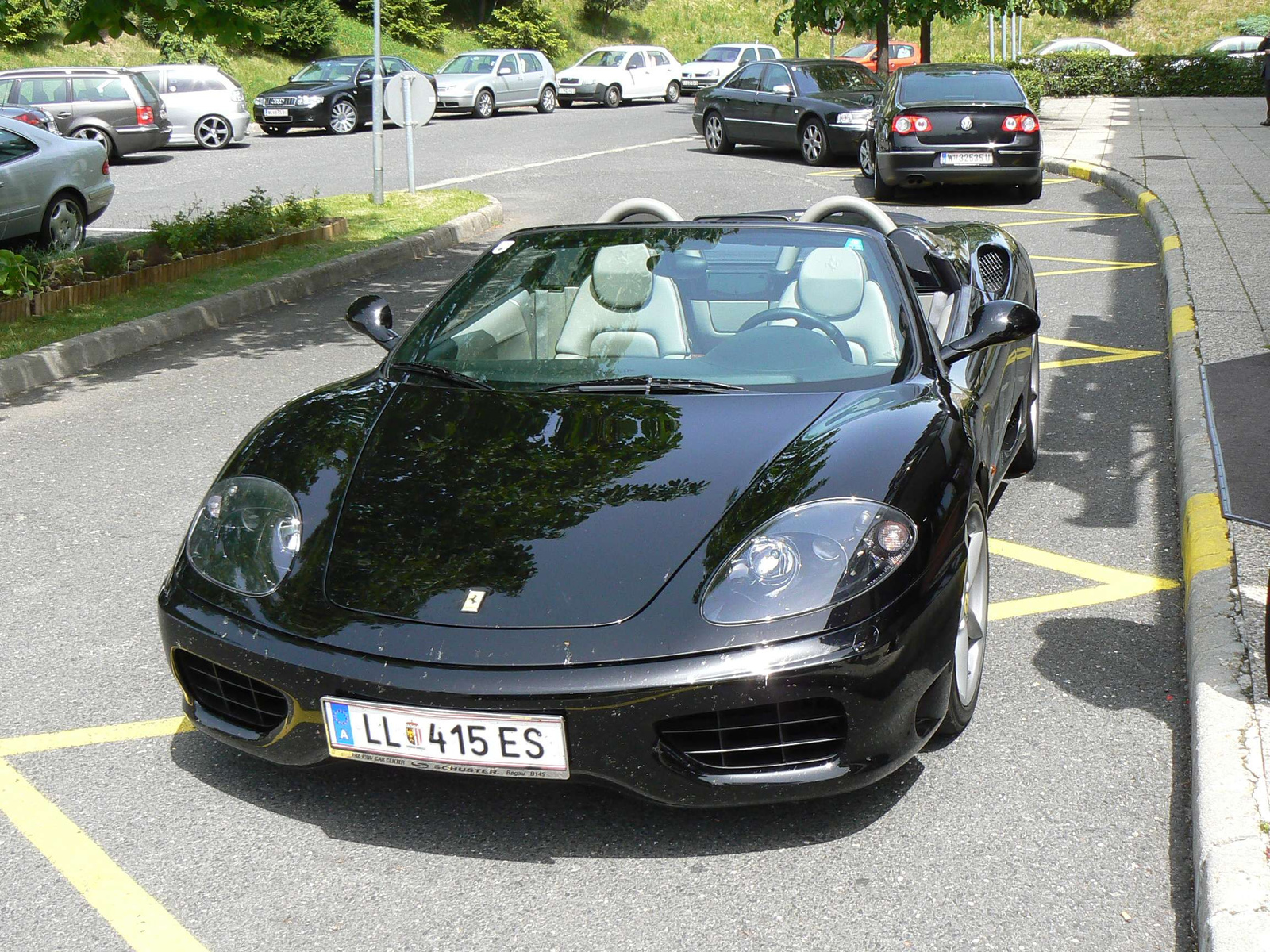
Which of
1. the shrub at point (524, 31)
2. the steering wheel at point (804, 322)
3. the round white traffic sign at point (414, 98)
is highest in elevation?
the shrub at point (524, 31)

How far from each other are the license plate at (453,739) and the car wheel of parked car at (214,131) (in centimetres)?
2219

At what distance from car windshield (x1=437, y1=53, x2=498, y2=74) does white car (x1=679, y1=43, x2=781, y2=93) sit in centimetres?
824

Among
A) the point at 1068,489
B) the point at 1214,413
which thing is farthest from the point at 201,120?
the point at 1214,413

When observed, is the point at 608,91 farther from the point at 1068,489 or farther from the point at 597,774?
the point at 597,774

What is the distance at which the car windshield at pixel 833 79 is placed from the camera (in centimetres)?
1981

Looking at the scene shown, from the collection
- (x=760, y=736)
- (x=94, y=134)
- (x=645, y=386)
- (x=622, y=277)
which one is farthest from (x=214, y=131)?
(x=760, y=736)

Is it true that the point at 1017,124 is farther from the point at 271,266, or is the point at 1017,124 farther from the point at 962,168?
the point at 271,266

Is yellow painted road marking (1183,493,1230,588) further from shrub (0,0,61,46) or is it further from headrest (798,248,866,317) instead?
shrub (0,0,61,46)

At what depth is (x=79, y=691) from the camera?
3938mm

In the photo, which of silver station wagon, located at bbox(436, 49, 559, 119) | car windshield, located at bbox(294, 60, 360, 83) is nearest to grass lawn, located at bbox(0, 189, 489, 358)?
car windshield, located at bbox(294, 60, 360, 83)

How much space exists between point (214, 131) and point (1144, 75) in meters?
22.1

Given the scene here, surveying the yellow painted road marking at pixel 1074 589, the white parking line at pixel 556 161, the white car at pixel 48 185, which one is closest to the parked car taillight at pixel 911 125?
the white parking line at pixel 556 161

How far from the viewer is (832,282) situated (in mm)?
4328

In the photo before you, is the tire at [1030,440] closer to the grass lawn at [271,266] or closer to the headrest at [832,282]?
the headrest at [832,282]
